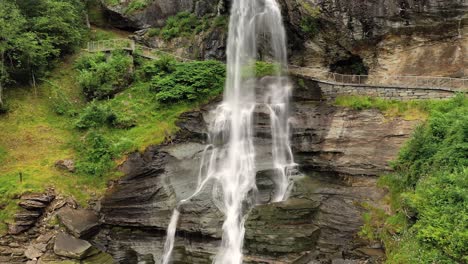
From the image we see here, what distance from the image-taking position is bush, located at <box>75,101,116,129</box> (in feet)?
76.7

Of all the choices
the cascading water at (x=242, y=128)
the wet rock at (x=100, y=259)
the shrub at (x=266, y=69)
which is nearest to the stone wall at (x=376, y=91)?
the shrub at (x=266, y=69)

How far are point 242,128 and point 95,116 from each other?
8.49m

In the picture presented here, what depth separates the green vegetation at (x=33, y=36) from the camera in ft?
76.8

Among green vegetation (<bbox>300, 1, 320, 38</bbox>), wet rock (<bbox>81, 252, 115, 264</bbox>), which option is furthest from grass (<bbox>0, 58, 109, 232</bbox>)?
green vegetation (<bbox>300, 1, 320, 38</bbox>)

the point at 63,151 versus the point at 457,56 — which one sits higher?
the point at 457,56

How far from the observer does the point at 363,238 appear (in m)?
16.0

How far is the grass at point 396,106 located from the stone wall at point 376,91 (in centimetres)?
48

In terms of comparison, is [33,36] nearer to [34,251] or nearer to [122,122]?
[122,122]

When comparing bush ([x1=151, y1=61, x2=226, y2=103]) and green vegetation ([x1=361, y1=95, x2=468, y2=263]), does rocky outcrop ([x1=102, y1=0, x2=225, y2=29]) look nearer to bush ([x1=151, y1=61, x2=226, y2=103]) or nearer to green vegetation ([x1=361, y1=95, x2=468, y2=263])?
bush ([x1=151, y1=61, x2=226, y2=103])

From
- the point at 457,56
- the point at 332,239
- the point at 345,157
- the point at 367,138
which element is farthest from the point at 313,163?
the point at 457,56

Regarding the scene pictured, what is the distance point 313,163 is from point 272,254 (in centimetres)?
583

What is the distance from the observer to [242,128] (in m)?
22.7

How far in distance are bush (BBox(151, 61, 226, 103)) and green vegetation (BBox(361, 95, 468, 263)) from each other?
39.9ft

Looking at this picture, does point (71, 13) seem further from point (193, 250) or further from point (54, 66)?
point (193, 250)
